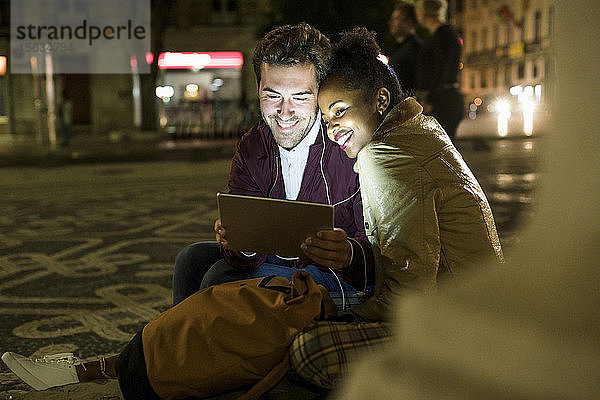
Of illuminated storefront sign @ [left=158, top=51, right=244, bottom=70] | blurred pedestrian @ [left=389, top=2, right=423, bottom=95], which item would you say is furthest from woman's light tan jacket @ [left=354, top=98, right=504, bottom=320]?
illuminated storefront sign @ [left=158, top=51, right=244, bottom=70]

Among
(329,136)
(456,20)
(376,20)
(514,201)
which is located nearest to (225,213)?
(329,136)

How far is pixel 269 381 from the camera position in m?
2.46

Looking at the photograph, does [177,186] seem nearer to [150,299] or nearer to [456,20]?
[150,299]

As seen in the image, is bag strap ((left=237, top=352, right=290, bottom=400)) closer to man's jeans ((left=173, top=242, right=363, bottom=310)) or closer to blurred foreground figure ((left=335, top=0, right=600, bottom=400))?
man's jeans ((left=173, top=242, right=363, bottom=310))

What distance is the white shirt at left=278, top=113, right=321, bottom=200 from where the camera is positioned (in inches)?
127

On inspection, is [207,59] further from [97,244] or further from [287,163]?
[287,163]

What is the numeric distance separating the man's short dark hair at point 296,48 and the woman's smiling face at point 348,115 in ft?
0.57

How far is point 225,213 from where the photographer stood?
2867 mm

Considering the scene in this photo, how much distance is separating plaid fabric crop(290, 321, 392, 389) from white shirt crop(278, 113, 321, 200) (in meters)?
0.94

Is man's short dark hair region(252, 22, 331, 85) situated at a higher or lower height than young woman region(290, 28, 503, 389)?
higher

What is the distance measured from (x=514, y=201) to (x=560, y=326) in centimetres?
798

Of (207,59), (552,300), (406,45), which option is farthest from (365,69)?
(207,59)

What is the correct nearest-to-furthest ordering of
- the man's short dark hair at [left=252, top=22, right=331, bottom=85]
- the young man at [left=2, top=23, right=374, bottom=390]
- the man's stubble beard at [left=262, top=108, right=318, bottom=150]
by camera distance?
the young man at [left=2, top=23, right=374, bottom=390], the man's short dark hair at [left=252, top=22, right=331, bottom=85], the man's stubble beard at [left=262, top=108, right=318, bottom=150]

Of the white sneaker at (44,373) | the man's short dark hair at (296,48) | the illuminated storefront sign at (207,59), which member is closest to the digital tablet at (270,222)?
the man's short dark hair at (296,48)
